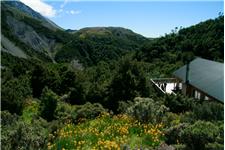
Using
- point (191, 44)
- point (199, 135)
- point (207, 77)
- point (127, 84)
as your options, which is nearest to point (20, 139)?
point (199, 135)

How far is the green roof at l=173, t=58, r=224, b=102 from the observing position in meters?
28.4

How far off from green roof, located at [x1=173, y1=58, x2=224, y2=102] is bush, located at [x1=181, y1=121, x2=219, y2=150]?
16.2 meters

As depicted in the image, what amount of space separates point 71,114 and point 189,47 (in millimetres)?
73591

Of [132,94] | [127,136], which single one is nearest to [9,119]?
[127,136]

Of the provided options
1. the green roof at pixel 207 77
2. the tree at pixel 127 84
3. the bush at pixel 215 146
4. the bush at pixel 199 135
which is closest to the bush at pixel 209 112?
the bush at pixel 199 135

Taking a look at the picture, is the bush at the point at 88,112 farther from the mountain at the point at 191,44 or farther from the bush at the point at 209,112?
the mountain at the point at 191,44

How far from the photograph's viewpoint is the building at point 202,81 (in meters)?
28.7

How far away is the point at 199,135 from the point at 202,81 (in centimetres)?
2443

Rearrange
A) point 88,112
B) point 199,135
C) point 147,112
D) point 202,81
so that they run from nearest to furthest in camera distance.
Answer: point 199,135, point 147,112, point 88,112, point 202,81

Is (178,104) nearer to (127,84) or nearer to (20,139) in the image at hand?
(127,84)

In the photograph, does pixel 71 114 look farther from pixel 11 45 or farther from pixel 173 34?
pixel 11 45

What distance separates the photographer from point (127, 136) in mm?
11625

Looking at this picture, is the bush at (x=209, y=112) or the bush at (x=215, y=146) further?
the bush at (x=209, y=112)

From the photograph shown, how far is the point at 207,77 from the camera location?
3334cm
